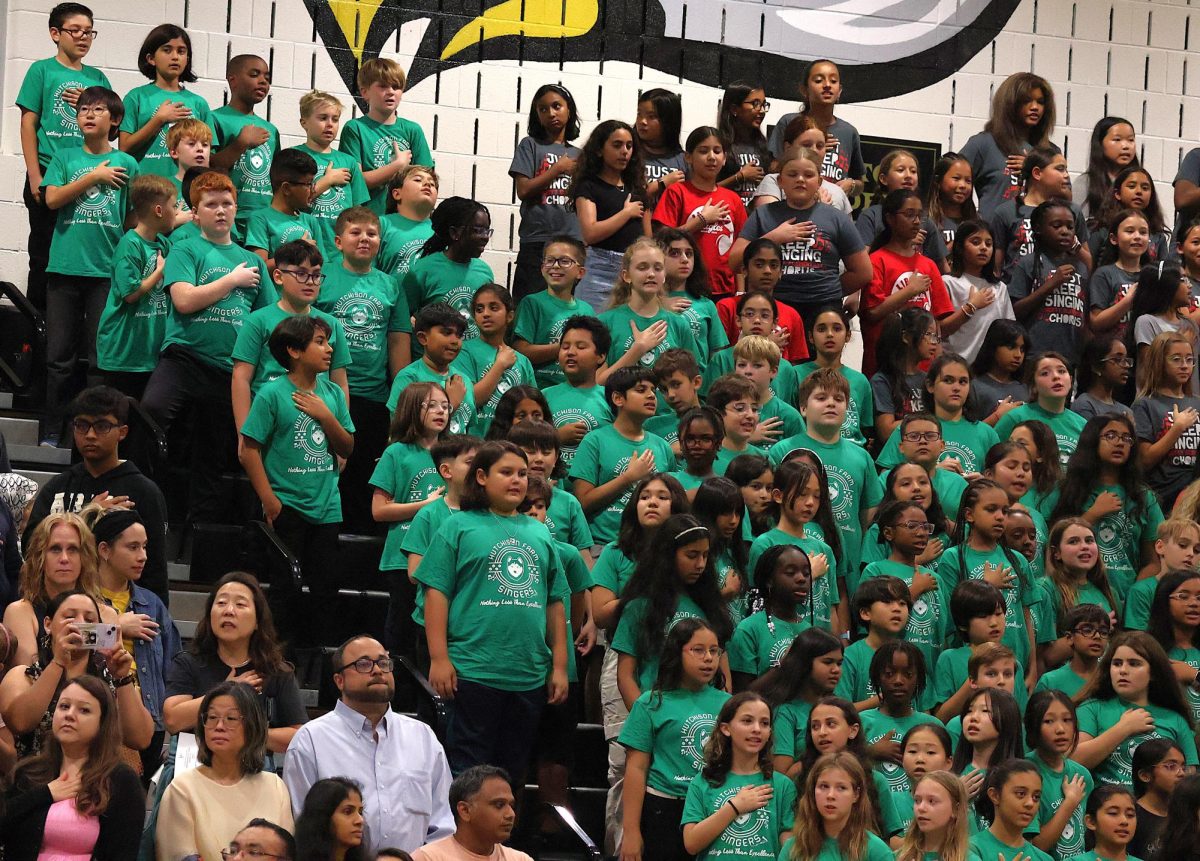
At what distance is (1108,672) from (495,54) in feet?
19.9

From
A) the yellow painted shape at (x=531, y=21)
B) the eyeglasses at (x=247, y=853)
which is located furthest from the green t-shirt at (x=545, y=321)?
the eyeglasses at (x=247, y=853)

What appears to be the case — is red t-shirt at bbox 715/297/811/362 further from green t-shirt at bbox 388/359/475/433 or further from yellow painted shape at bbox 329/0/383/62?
yellow painted shape at bbox 329/0/383/62

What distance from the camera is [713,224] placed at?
11.1 m

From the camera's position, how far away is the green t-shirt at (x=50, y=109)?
10.6m

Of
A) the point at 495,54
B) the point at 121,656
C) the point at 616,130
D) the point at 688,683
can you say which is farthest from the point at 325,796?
the point at 495,54

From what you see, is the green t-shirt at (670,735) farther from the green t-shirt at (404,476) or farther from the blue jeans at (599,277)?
the blue jeans at (599,277)

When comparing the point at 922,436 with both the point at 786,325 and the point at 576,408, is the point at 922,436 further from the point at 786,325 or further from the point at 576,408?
the point at 576,408

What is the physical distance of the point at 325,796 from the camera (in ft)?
20.5

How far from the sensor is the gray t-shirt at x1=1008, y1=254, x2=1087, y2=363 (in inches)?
446

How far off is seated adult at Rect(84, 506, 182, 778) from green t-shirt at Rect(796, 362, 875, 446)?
151 inches

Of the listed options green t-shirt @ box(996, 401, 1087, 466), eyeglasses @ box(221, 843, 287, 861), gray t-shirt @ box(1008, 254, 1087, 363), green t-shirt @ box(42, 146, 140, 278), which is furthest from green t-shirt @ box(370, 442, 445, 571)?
gray t-shirt @ box(1008, 254, 1087, 363)

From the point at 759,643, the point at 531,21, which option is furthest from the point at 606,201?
the point at 759,643

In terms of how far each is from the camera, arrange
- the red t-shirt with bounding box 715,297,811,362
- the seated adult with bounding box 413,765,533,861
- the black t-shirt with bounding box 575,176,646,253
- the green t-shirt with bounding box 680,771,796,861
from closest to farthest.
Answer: the seated adult with bounding box 413,765,533,861
the green t-shirt with bounding box 680,771,796,861
the red t-shirt with bounding box 715,297,811,362
the black t-shirt with bounding box 575,176,646,253

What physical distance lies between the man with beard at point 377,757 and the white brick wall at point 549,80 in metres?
5.50
